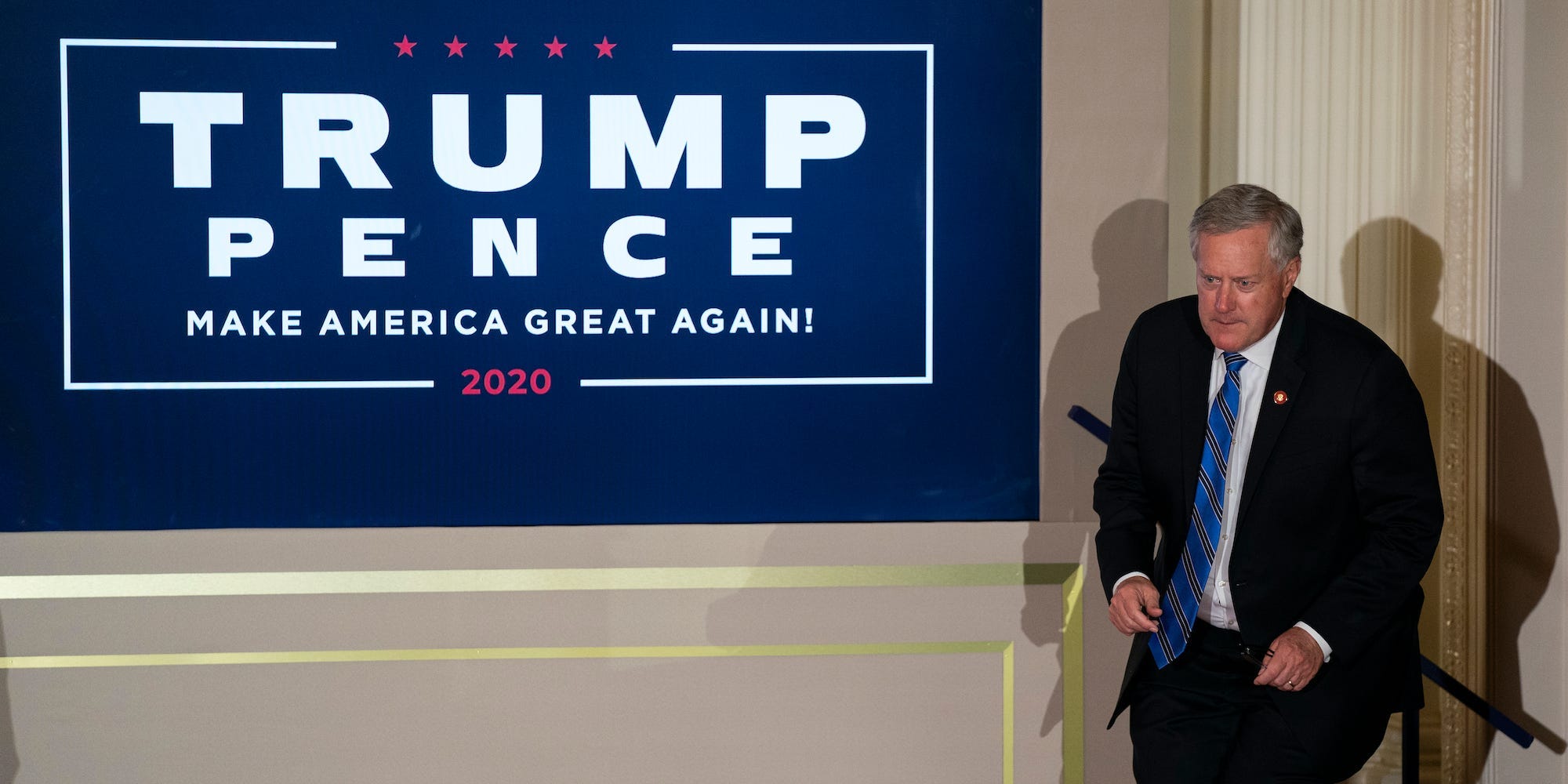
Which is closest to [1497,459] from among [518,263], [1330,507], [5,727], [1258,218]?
[1330,507]

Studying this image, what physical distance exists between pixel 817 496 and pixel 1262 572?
Answer: 1.15m

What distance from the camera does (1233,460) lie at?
6.63ft

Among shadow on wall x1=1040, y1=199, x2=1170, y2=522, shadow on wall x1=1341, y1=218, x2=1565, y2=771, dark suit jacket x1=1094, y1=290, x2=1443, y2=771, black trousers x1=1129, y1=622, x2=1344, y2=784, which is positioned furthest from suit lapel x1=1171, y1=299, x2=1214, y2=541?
shadow on wall x1=1341, y1=218, x2=1565, y2=771

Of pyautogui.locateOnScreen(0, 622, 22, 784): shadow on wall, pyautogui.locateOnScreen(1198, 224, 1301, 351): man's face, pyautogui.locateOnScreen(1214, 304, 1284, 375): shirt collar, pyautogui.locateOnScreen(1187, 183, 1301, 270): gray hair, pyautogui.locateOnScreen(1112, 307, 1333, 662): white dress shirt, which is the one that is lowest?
pyautogui.locateOnScreen(0, 622, 22, 784): shadow on wall

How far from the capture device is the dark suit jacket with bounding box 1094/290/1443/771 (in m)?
1.91

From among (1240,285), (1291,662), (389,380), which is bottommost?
(1291,662)

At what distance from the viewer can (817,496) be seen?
286 cm

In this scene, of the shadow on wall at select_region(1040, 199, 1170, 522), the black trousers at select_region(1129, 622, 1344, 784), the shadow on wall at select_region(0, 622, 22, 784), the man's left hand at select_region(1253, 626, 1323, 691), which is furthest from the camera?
the shadow on wall at select_region(1040, 199, 1170, 522)

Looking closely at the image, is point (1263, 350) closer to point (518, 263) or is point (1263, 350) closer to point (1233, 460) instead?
point (1233, 460)

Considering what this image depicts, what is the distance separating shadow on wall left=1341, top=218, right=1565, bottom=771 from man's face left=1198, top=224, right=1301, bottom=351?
41.9 inches

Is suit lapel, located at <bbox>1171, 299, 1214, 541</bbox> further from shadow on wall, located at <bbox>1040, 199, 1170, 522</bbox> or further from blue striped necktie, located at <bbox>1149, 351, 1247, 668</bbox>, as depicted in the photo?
shadow on wall, located at <bbox>1040, 199, 1170, 522</bbox>

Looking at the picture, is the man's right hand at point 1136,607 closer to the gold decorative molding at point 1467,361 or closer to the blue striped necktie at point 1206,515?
the blue striped necktie at point 1206,515

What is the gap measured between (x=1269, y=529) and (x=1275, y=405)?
0.69 ft

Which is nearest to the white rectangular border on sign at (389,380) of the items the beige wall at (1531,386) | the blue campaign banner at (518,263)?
the blue campaign banner at (518,263)
